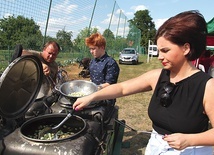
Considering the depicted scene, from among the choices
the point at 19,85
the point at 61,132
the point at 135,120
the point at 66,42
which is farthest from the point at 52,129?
the point at 66,42

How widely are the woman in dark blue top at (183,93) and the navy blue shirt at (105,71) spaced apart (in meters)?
1.50

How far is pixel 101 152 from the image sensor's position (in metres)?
1.83

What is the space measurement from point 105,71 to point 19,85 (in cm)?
128

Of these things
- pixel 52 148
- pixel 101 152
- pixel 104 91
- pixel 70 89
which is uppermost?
pixel 104 91

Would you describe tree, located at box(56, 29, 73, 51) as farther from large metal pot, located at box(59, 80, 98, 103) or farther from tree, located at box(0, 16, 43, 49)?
large metal pot, located at box(59, 80, 98, 103)

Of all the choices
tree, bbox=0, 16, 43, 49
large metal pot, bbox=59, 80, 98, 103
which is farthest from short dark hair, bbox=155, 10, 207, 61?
tree, bbox=0, 16, 43, 49

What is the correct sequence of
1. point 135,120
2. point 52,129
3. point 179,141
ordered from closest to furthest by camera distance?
point 179,141
point 52,129
point 135,120

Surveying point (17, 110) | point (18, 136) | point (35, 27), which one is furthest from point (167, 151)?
point (35, 27)

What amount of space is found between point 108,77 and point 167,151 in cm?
161

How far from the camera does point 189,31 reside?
4.25 feet

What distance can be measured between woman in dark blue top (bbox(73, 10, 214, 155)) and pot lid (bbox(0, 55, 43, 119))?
3.35 feet

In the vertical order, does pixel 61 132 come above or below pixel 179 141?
below

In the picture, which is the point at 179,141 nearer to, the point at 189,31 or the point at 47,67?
the point at 189,31

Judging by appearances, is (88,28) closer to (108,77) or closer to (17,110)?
(108,77)
